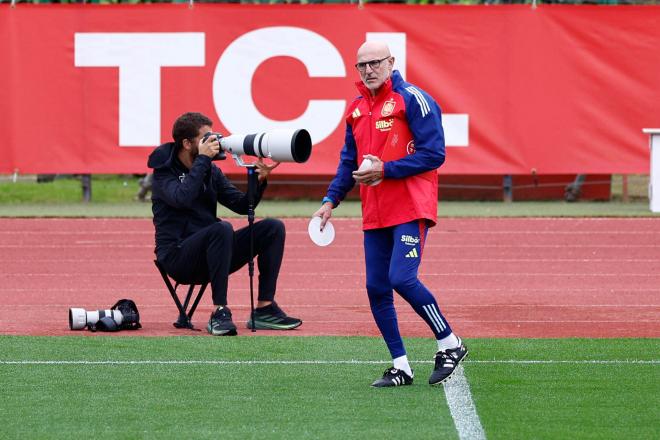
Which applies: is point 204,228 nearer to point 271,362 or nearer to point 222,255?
point 222,255

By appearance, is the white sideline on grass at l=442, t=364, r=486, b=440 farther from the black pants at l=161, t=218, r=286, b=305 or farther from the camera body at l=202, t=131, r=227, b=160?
the camera body at l=202, t=131, r=227, b=160

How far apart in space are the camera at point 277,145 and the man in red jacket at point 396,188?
3.90 ft

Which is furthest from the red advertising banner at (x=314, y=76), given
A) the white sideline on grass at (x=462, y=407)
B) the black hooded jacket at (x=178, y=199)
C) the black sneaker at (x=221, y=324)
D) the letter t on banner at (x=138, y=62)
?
the white sideline on grass at (x=462, y=407)

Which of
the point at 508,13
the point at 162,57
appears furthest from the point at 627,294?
the point at 162,57

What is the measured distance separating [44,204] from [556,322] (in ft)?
38.5

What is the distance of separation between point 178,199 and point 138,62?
10.7 metres

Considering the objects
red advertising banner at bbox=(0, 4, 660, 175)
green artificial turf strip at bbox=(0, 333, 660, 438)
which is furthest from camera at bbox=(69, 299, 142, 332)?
red advertising banner at bbox=(0, 4, 660, 175)

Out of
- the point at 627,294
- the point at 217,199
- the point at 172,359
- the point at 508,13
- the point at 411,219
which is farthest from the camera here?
the point at 508,13

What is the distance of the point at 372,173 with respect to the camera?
7.14 metres

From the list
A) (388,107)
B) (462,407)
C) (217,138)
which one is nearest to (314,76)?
(217,138)

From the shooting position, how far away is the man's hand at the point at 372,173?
713 centimetres

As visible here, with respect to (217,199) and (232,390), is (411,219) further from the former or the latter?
(217,199)

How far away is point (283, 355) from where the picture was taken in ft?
27.7

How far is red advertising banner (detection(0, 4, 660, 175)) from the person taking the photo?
63.8 feet
